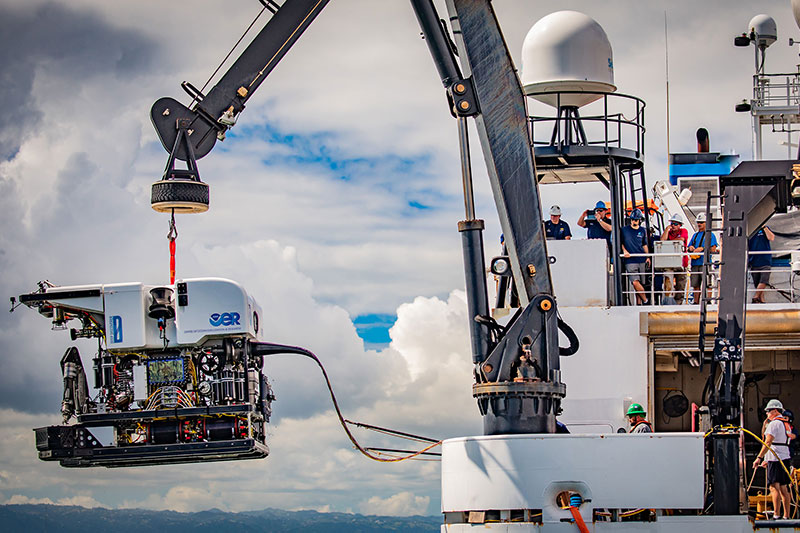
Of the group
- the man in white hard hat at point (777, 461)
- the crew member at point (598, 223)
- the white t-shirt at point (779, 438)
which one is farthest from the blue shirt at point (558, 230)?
the white t-shirt at point (779, 438)

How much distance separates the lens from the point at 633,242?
744 inches

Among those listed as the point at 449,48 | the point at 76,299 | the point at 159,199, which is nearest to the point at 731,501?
the point at 449,48

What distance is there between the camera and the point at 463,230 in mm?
13906

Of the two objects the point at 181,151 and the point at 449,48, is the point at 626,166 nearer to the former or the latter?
the point at 449,48

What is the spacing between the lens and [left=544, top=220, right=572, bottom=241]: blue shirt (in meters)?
18.4

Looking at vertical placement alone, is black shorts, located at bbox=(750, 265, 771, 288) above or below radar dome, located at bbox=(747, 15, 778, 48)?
below

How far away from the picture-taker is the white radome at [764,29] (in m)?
23.1

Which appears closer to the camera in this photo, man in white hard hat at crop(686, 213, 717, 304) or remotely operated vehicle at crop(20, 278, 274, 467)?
remotely operated vehicle at crop(20, 278, 274, 467)

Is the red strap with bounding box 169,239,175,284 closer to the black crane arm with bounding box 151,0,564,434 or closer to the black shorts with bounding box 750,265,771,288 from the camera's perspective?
the black crane arm with bounding box 151,0,564,434

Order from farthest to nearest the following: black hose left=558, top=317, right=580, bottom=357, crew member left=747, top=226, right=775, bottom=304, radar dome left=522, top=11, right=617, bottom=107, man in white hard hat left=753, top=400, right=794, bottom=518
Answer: radar dome left=522, top=11, right=617, bottom=107, crew member left=747, top=226, right=775, bottom=304, man in white hard hat left=753, top=400, right=794, bottom=518, black hose left=558, top=317, right=580, bottom=357

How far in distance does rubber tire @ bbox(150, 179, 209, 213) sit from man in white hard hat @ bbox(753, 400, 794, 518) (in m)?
7.22

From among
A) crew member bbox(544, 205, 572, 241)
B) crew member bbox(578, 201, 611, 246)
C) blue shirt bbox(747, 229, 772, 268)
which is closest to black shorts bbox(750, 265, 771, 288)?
blue shirt bbox(747, 229, 772, 268)

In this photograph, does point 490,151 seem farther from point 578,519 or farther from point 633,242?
point 633,242

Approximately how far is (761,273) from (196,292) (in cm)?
882
